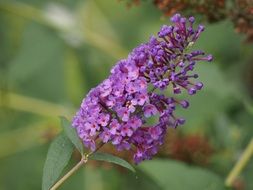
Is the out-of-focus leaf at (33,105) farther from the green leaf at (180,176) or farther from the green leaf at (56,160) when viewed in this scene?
the green leaf at (56,160)

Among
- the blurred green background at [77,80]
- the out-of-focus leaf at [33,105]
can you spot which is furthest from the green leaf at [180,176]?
the out-of-focus leaf at [33,105]

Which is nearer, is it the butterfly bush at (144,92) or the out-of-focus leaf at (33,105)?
the butterfly bush at (144,92)

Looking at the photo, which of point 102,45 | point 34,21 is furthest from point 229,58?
point 34,21

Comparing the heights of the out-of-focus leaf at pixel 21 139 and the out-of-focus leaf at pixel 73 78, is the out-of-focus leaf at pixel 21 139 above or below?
below

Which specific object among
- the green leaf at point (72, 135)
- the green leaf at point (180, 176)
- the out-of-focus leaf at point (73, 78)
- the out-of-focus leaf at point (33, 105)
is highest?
the out-of-focus leaf at point (73, 78)

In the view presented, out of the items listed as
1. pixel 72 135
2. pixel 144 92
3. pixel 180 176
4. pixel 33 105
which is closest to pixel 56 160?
pixel 72 135

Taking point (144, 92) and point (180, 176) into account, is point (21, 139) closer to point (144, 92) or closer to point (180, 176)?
point (180, 176)

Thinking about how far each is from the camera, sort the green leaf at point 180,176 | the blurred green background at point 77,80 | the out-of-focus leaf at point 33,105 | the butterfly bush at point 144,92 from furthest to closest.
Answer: the out-of-focus leaf at point 33,105, the blurred green background at point 77,80, the green leaf at point 180,176, the butterfly bush at point 144,92

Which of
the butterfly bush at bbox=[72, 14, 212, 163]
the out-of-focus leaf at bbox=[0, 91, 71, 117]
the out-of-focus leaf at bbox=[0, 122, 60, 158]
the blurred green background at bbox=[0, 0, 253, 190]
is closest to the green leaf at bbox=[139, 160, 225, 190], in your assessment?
the blurred green background at bbox=[0, 0, 253, 190]
